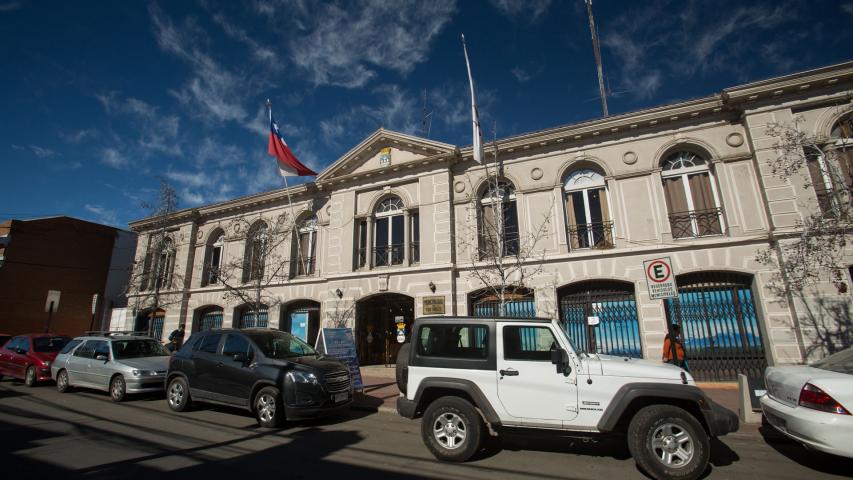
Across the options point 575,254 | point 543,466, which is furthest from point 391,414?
point 575,254

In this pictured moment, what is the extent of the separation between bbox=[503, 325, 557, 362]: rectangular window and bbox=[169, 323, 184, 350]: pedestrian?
16.4 m

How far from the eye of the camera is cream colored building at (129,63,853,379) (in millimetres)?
11242

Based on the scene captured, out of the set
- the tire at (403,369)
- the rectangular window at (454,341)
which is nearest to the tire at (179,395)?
the tire at (403,369)

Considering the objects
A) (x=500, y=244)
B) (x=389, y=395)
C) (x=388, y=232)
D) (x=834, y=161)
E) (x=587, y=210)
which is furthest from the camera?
(x=388, y=232)

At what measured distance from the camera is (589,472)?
481cm

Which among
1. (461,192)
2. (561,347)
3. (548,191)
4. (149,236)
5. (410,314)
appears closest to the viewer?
(561,347)

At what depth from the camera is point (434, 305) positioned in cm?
1441

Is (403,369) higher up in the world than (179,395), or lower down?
higher up

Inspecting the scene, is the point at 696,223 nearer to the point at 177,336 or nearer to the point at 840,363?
the point at 840,363

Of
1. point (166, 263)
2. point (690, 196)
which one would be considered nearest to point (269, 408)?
point (690, 196)

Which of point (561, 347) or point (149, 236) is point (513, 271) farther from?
point (149, 236)

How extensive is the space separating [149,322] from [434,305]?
1810 cm

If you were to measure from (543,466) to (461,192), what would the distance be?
37.7 ft

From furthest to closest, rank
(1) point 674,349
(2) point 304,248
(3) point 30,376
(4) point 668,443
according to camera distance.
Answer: (2) point 304,248 < (3) point 30,376 < (1) point 674,349 < (4) point 668,443
